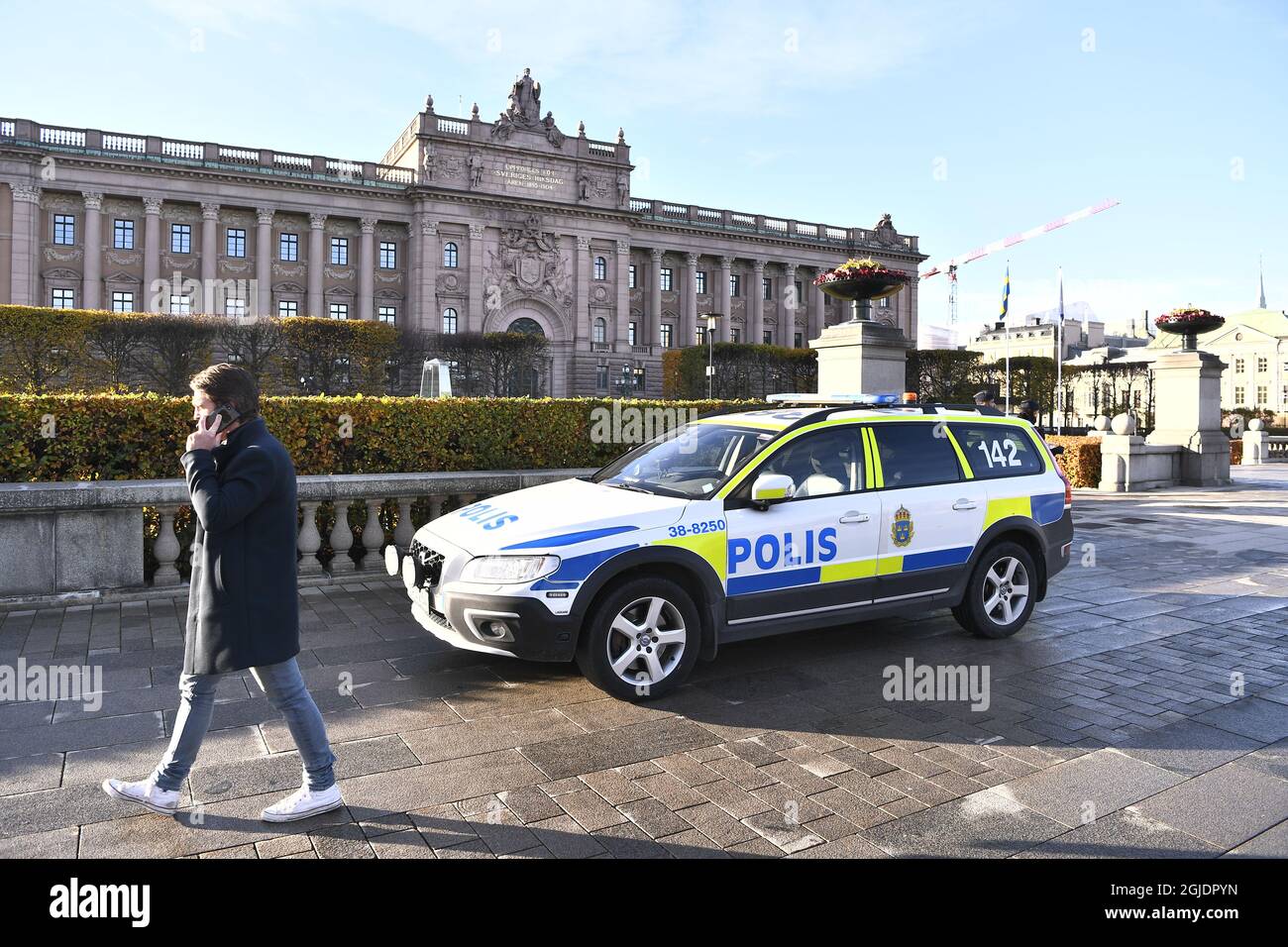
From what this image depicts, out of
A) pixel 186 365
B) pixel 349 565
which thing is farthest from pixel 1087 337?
pixel 349 565

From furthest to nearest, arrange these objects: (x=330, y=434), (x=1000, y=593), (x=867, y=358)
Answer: (x=867, y=358) < (x=330, y=434) < (x=1000, y=593)

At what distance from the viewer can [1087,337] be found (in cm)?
12200

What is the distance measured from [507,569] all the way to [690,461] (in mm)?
1868

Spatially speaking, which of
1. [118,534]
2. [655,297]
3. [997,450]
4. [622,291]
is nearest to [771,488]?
[997,450]

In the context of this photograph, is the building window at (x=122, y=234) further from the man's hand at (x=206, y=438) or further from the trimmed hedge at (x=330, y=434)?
the man's hand at (x=206, y=438)

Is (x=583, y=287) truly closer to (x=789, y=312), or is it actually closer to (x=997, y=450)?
(x=789, y=312)

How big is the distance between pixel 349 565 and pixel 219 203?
5746cm

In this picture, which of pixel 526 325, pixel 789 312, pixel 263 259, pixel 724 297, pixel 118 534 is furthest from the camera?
pixel 789 312

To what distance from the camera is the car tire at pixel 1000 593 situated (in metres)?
7.17

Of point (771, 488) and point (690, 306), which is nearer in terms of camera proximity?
point (771, 488)

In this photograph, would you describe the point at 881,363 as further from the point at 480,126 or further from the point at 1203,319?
the point at 480,126

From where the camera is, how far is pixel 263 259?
5912 centimetres

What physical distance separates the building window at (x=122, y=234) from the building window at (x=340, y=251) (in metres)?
12.3
